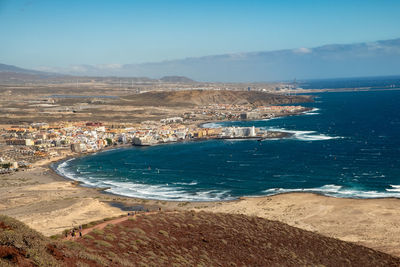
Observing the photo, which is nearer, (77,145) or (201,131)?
(77,145)

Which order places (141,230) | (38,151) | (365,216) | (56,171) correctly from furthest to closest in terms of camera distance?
(38,151) < (56,171) < (365,216) < (141,230)

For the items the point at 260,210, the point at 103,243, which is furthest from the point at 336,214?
the point at 103,243

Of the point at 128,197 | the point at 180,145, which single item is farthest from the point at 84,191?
the point at 180,145

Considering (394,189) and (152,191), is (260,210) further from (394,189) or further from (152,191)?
(394,189)

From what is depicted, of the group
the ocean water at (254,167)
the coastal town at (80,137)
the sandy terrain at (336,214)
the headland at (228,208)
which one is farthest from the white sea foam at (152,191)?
the coastal town at (80,137)

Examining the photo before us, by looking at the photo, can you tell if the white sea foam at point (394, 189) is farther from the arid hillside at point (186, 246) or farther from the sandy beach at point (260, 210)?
the arid hillside at point (186, 246)

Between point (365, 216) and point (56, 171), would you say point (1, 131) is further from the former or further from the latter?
point (365, 216)
